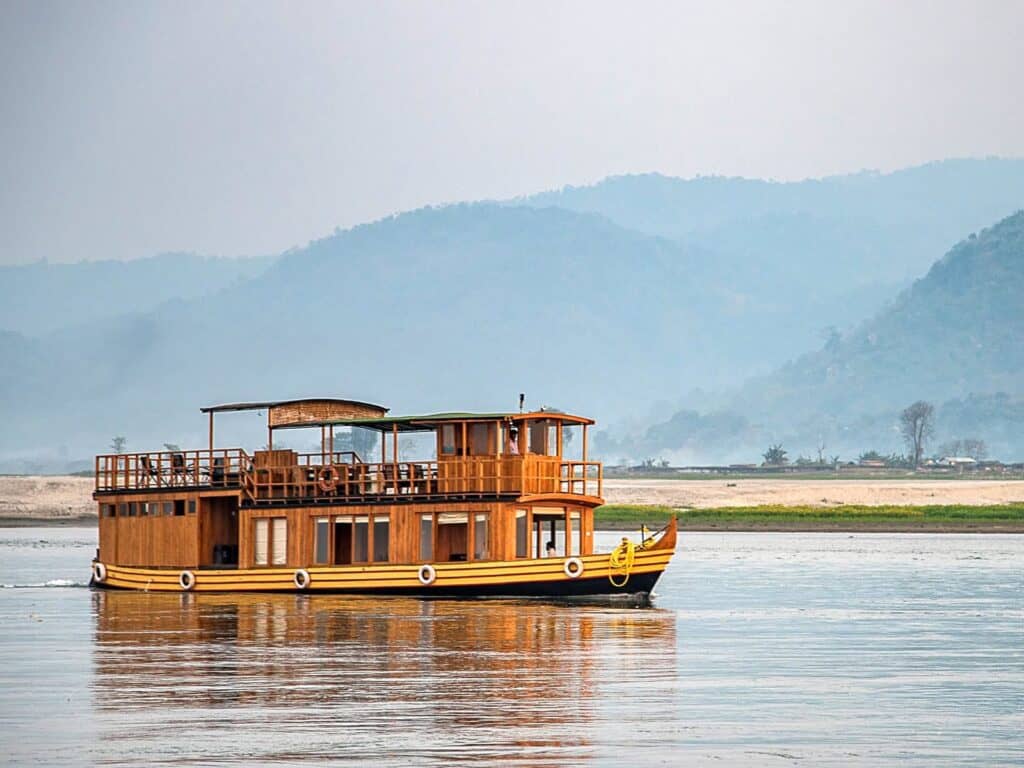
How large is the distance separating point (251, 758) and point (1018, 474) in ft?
596

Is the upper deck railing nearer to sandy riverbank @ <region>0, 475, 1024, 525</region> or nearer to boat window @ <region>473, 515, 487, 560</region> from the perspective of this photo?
boat window @ <region>473, 515, 487, 560</region>

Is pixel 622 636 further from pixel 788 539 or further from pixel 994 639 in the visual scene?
pixel 788 539

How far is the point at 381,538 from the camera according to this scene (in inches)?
2080

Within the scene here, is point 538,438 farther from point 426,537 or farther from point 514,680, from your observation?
point 514,680

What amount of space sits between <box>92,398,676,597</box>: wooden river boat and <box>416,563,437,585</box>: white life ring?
0.03 metres

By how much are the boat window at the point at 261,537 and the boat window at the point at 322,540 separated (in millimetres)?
1623

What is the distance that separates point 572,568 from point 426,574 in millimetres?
4215

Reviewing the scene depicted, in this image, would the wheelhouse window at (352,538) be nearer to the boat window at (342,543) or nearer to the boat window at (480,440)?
the boat window at (342,543)

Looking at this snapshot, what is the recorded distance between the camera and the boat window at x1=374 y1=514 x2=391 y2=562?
52.5 m

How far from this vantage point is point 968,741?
79.6 ft

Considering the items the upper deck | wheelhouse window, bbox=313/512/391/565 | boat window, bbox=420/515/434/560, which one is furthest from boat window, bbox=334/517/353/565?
boat window, bbox=420/515/434/560

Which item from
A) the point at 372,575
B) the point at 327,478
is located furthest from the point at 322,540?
the point at 372,575

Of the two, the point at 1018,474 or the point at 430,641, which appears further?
the point at 1018,474

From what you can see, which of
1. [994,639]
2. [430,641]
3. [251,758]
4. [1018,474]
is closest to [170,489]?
[430,641]
